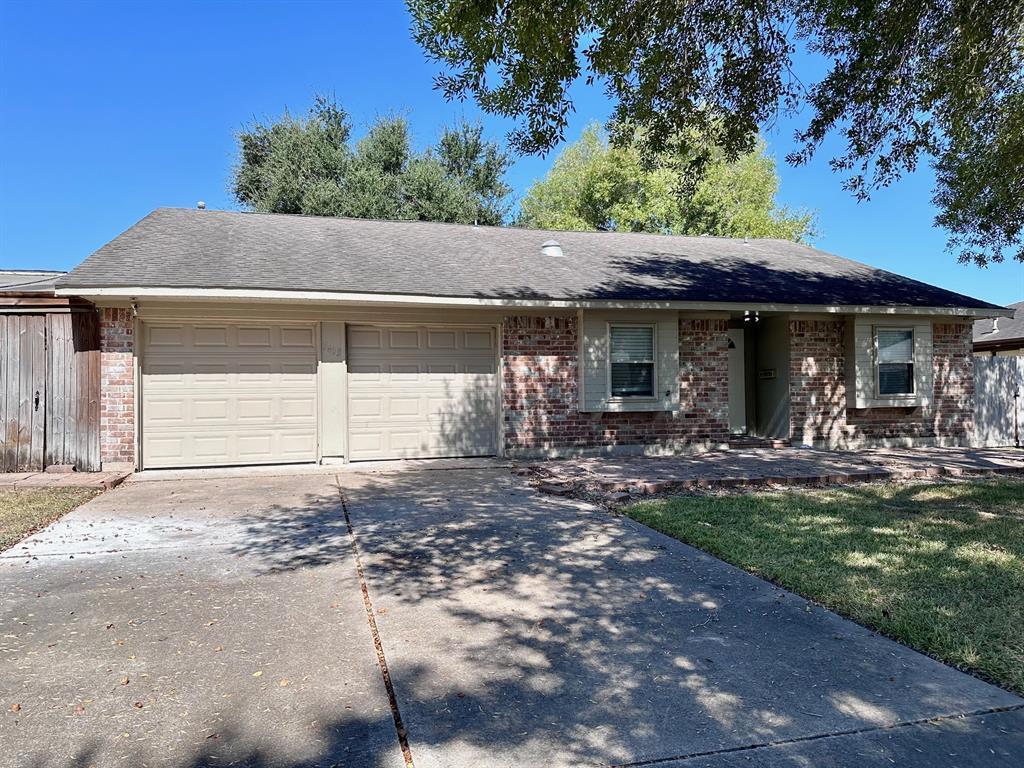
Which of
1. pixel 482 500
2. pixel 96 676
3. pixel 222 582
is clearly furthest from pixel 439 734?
pixel 482 500

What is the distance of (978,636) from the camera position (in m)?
3.35

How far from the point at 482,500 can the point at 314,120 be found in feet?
70.7

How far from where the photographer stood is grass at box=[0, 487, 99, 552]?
580cm

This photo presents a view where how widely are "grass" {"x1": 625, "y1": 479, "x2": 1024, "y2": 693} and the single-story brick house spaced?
3681 millimetres

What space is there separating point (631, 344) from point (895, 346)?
513 centimetres

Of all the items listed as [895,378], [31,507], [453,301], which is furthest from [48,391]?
[895,378]

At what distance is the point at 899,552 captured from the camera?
193 inches

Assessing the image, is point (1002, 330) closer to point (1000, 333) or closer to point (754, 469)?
→ point (1000, 333)

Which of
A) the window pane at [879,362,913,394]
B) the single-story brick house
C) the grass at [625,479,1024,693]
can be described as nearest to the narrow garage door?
the single-story brick house

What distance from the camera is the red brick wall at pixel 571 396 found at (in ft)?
34.2

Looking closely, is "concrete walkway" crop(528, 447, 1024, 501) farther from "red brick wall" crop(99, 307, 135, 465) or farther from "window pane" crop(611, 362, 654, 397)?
"red brick wall" crop(99, 307, 135, 465)

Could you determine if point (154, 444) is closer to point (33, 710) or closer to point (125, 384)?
point (125, 384)

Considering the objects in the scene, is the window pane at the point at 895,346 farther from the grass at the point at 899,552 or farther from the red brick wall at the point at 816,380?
the grass at the point at 899,552

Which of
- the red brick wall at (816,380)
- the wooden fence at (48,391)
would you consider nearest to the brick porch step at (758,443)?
the red brick wall at (816,380)
